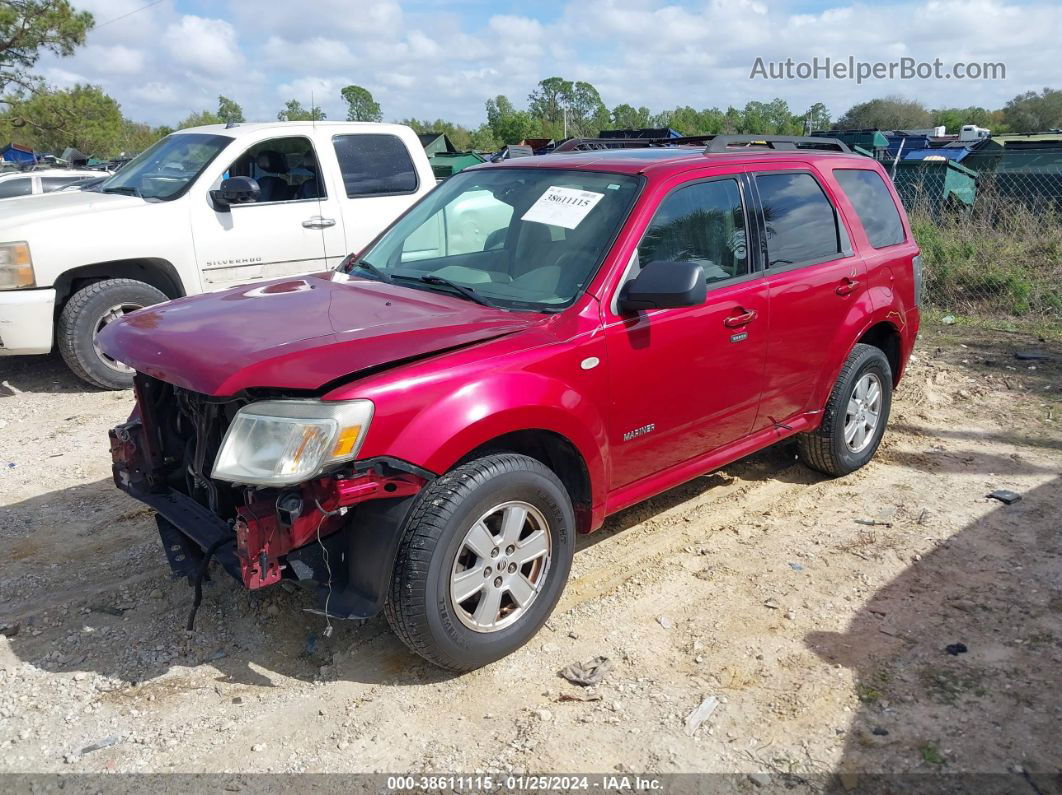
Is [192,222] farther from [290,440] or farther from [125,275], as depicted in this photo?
[290,440]

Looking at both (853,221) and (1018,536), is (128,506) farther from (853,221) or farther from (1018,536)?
(1018,536)

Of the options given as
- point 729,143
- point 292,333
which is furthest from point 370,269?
point 729,143

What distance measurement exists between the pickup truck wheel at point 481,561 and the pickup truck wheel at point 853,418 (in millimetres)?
2130

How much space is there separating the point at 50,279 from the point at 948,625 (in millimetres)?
6150

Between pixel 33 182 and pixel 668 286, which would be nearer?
pixel 668 286

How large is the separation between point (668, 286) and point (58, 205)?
5.39 metres

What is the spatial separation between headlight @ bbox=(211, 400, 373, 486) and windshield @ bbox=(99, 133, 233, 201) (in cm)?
466

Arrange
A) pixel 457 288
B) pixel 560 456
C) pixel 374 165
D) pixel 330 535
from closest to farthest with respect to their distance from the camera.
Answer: pixel 330 535
pixel 560 456
pixel 457 288
pixel 374 165

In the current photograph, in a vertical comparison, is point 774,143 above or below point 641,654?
above

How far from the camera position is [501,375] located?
10.3 ft

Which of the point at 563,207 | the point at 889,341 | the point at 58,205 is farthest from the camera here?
the point at 58,205

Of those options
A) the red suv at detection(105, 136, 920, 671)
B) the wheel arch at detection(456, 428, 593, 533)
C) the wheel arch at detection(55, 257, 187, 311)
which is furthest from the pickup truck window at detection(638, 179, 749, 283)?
the wheel arch at detection(55, 257, 187, 311)

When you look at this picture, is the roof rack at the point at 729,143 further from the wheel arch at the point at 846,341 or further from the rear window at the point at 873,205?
the wheel arch at the point at 846,341

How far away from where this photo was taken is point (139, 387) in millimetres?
3504
